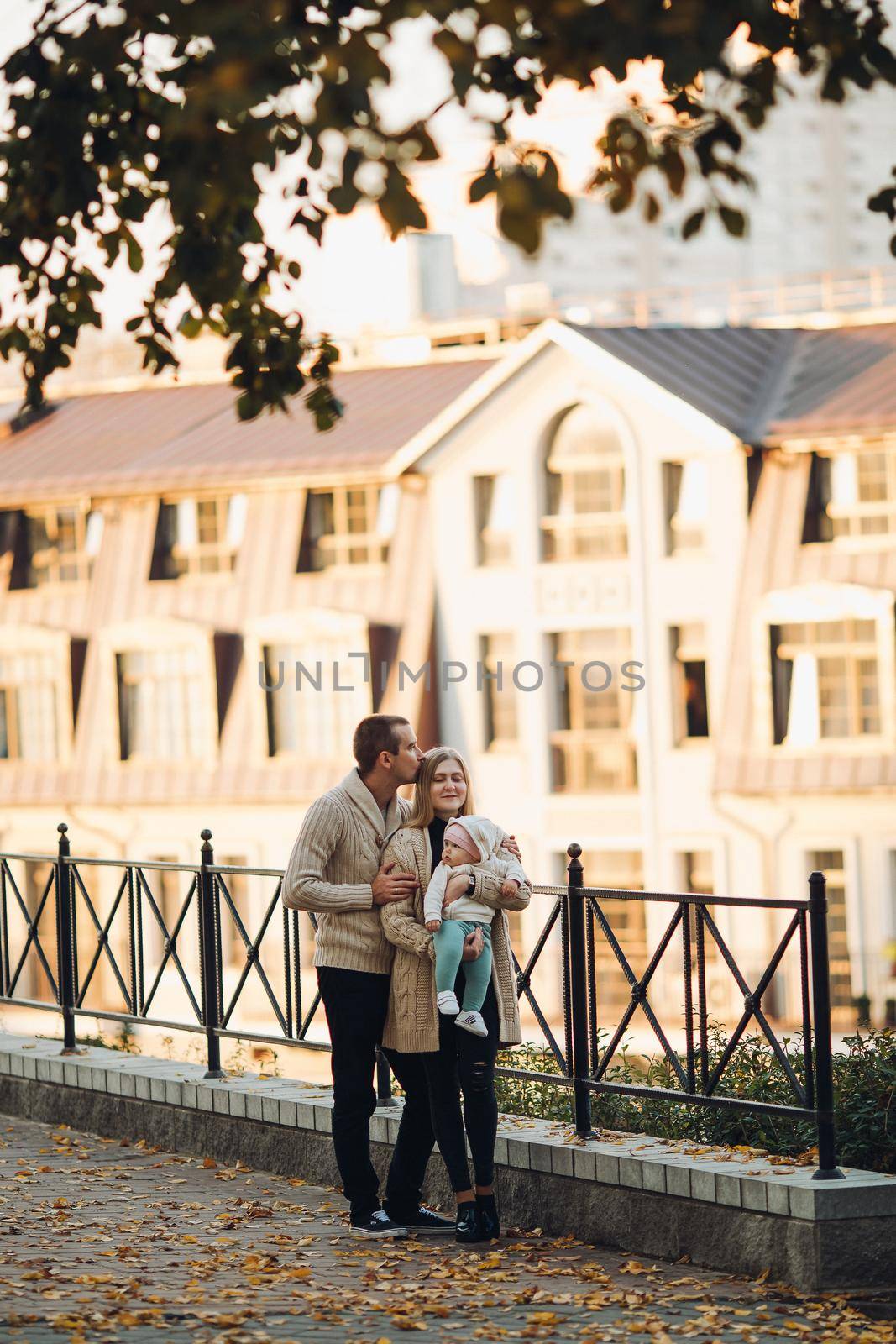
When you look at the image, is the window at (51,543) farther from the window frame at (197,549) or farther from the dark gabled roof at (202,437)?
the window frame at (197,549)

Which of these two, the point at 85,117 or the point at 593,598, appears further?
the point at 593,598

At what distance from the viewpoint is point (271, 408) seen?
10.2 m

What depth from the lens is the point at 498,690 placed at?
47.7m

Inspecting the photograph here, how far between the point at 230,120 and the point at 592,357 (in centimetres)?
3872

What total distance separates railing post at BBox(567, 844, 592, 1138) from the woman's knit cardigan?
15.9 inches

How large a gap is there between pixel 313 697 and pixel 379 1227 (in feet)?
134

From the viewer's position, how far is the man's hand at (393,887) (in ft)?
28.3

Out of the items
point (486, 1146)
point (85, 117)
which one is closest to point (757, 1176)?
point (486, 1146)

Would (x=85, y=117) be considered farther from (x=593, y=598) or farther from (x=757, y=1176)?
(x=593, y=598)

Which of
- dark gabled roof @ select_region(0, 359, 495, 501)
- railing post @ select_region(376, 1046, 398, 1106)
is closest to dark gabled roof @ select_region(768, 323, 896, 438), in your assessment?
dark gabled roof @ select_region(0, 359, 495, 501)

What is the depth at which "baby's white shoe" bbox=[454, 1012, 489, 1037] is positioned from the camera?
846 centimetres

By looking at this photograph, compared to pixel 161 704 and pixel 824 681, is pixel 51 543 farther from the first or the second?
pixel 824 681

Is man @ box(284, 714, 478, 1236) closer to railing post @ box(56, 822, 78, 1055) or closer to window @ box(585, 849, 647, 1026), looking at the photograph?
railing post @ box(56, 822, 78, 1055)

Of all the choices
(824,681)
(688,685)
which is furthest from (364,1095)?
(688,685)
